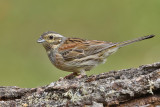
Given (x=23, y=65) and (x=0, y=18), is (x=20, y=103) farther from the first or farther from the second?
(x=0, y=18)

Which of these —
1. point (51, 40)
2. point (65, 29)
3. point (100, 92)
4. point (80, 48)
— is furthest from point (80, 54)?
point (65, 29)

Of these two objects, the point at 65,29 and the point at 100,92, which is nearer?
the point at 100,92

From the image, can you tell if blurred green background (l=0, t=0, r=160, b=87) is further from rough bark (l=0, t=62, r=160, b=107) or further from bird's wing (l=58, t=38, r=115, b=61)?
rough bark (l=0, t=62, r=160, b=107)

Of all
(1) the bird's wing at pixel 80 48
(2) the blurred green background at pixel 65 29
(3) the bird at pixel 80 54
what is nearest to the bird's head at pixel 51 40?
(3) the bird at pixel 80 54

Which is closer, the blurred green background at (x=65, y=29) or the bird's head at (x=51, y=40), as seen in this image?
the bird's head at (x=51, y=40)

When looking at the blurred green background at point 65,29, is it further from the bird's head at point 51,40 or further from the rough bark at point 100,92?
the rough bark at point 100,92

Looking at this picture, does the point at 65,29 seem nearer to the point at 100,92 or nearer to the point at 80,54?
the point at 80,54
